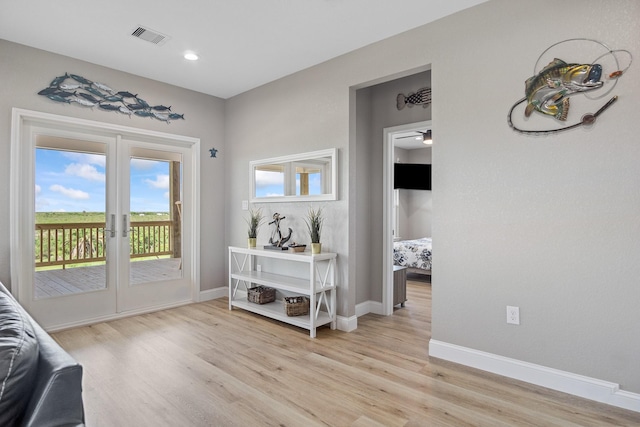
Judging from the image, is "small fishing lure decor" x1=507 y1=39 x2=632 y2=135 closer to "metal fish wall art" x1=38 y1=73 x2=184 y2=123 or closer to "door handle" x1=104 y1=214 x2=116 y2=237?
"metal fish wall art" x1=38 y1=73 x2=184 y2=123

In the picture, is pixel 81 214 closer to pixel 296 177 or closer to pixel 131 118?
pixel 131 118

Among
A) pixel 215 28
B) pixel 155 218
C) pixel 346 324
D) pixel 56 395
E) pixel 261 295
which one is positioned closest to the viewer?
pixel 56 395

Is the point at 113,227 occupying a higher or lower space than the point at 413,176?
lower

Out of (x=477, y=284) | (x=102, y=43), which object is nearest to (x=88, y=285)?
(x=102, y=43)

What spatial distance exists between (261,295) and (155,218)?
5.36 feet

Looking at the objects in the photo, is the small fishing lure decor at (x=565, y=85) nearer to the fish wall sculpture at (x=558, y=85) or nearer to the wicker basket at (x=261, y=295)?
the fish wall sculpture at (x=558, y=85)

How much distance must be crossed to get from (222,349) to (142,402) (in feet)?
2.85

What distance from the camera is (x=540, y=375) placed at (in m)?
2.37

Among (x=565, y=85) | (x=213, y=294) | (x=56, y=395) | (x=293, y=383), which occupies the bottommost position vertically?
(x=293, y=383)

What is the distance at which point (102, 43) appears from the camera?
326cm

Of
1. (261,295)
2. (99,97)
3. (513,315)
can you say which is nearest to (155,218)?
(99,97)

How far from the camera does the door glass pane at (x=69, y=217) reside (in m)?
3.49

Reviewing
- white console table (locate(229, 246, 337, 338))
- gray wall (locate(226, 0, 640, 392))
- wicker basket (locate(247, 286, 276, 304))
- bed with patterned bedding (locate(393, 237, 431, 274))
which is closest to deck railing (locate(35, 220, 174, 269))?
white console table (locate(229, 246, 337, 338))

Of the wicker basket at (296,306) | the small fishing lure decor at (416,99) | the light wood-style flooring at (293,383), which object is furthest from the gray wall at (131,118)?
the small fishing lure decor at (416,99)
